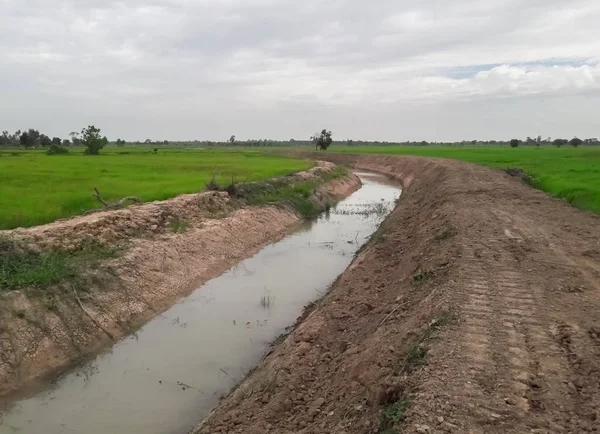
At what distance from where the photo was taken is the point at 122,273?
467 inches

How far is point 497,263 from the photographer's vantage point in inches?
372

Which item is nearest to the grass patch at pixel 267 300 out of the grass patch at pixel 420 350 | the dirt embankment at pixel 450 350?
the dirt embankment at pixel 450 350

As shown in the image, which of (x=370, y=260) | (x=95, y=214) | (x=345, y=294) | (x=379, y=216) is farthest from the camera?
(x=379, y=216)

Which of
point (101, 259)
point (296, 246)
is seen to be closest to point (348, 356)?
point (101, 259)

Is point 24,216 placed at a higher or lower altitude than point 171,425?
higher

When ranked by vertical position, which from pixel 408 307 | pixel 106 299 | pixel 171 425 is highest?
pixel 408 307

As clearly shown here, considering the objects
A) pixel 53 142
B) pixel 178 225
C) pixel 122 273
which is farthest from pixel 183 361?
pixel 53 142

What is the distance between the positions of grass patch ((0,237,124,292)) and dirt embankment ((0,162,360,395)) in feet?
0.74

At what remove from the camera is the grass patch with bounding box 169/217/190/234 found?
15.7 metres

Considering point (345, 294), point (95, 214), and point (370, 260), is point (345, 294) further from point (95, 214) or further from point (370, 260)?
point (95, 214)

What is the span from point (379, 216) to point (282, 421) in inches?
796

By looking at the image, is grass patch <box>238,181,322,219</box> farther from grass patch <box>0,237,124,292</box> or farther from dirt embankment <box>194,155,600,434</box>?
dirt embankment <box>194,155,600,434</box>

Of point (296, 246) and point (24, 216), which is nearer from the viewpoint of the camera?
point (24, 216)

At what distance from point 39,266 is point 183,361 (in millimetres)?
3978
